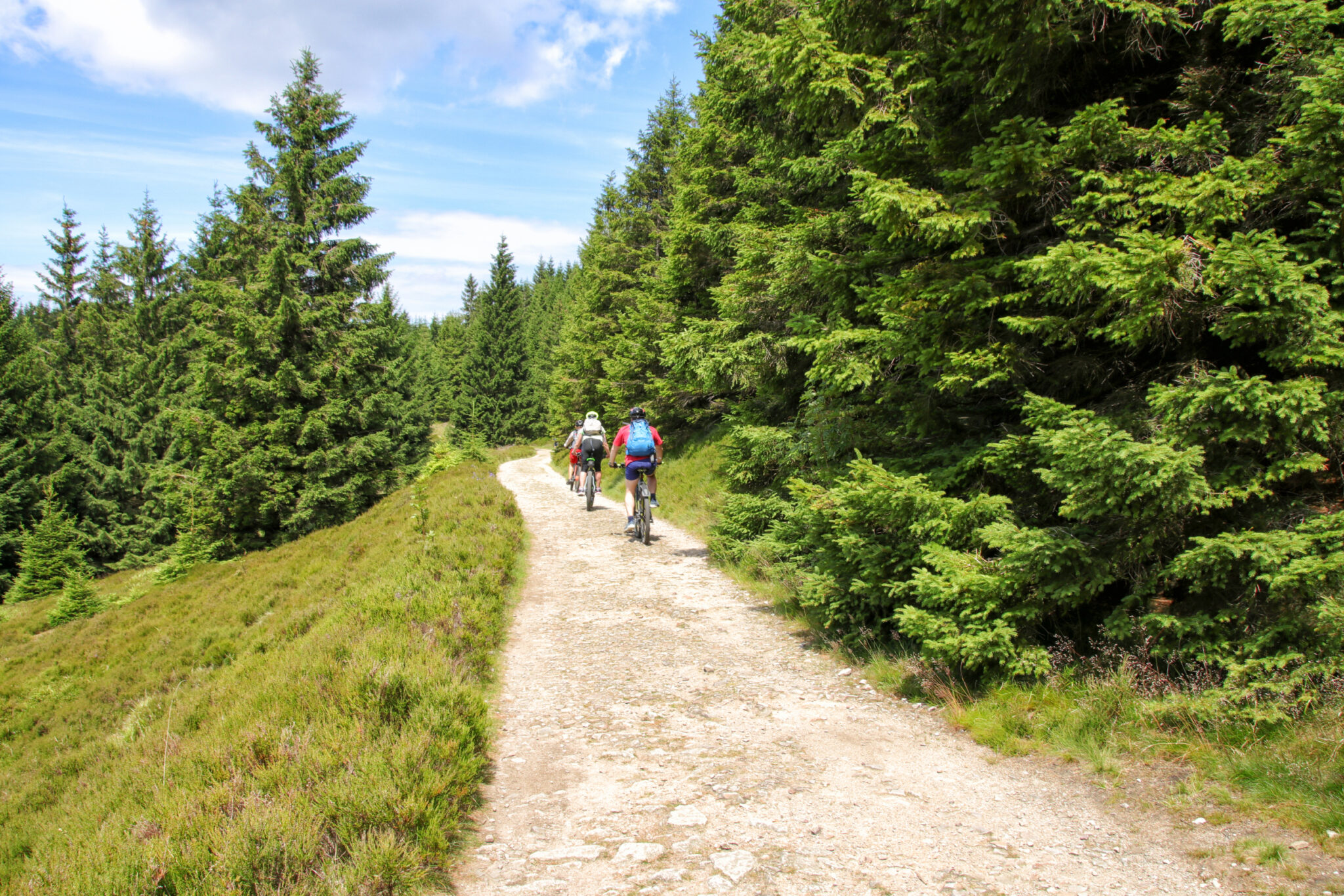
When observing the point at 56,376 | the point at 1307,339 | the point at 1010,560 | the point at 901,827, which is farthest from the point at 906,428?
the point at 56,376

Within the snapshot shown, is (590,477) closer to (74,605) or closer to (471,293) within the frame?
(74,605)

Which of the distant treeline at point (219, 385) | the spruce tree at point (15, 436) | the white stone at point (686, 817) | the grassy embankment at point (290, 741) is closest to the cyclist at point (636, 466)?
the grassy embankment at point (290, 741)

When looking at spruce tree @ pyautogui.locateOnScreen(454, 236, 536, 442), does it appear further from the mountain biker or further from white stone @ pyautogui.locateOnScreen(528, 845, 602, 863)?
white stone @ pyautogui.locateOnScreen(528, 845, 602, 863)

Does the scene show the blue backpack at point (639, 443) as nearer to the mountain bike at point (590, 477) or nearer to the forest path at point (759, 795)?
the mountain bike at point (590, 477)

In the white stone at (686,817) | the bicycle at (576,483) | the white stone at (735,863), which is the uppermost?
the bicycle at (576,483)

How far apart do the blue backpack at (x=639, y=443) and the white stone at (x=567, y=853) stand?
29.2 ft

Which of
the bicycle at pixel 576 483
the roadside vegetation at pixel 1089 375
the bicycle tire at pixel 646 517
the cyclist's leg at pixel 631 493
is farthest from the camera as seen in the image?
the bicycle at pixel 576 483

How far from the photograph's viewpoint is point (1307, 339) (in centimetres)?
370

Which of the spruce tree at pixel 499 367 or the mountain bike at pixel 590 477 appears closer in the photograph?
the mountain bike at pixel 590 477

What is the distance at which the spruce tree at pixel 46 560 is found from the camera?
29656mm

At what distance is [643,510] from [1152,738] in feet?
29.2

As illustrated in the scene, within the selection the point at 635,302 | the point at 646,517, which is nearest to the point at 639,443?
the point at 646,517

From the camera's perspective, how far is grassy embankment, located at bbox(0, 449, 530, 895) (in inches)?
127

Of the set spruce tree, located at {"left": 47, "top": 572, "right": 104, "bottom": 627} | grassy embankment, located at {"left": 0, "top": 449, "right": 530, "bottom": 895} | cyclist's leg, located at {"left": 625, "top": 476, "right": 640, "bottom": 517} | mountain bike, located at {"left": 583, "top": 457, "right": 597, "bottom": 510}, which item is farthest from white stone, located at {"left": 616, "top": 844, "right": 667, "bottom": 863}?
spruce tree, located at {"left": 47, "top": 572, "right": 104, "bottom": 627}
